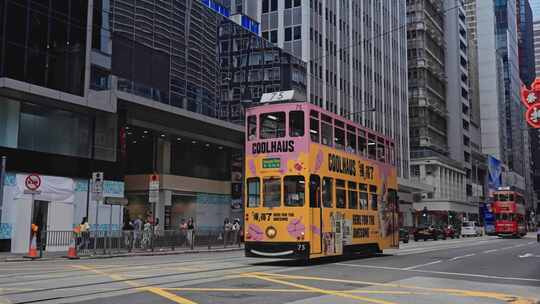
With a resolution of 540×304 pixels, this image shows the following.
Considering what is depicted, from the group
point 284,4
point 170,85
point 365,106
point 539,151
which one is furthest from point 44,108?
point 539,151

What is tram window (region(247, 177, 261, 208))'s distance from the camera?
1823 cm

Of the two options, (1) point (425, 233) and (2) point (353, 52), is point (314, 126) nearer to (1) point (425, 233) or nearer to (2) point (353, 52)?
(1) point (425, 233)

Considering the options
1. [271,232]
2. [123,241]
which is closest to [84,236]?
[123,241]

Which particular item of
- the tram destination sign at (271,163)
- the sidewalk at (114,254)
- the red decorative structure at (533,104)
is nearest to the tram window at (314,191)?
the tram destination sign at (271,163)

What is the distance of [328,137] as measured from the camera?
62.3 feet

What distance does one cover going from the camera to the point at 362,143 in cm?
2161

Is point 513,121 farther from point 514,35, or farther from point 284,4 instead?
point 284,4

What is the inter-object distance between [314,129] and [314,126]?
0.10 meters

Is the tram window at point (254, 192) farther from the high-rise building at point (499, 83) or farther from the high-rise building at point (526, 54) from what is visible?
the high-rise building at point (526, 54)

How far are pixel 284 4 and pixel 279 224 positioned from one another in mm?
42267

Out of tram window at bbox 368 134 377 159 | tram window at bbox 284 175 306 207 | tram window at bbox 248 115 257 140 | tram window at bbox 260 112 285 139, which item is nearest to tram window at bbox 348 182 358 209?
tram window at bbox 368 134 377 159

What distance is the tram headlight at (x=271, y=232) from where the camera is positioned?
58.4ft

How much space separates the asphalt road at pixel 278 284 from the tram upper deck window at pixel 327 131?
3908mm

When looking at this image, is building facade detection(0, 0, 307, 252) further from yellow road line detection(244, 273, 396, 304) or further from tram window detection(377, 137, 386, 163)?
yellow road line detection(244, 273, 396, 304)
